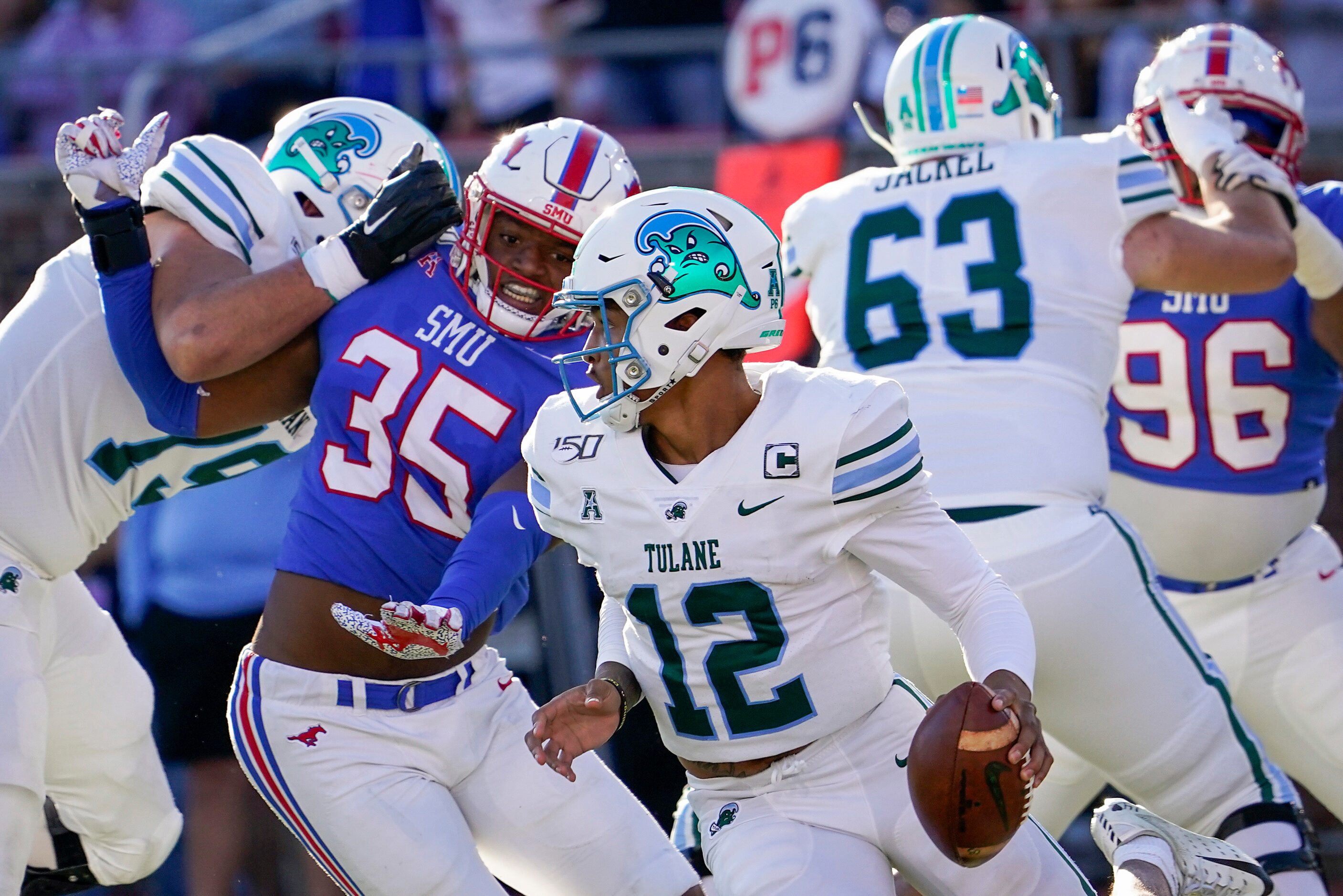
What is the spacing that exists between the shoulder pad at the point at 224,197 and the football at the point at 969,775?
1.79 meters

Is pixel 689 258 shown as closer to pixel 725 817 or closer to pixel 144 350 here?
pixel 725 817

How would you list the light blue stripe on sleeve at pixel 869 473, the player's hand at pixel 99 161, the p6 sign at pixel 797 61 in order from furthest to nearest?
the p6 sign at pixel 797 61, the player's hand at pixel 99 161, the light blue stripe on sleeve at pixel 869 473

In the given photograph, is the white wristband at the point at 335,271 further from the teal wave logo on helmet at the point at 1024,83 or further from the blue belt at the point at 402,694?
the teal wave logo on helmet at the point at 1024,83

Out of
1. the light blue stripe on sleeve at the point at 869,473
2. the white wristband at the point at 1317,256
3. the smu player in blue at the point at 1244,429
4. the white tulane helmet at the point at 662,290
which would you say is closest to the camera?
the light blue stripe on sleeve at the point at 869,473

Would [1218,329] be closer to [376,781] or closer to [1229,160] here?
[1229,160]

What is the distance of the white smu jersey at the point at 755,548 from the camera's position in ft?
9.47

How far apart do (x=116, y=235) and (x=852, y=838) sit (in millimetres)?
1928

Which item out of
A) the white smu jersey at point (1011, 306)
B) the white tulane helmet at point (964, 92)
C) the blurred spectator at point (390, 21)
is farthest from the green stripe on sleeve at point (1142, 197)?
the blurred spectator at point (390, 21)

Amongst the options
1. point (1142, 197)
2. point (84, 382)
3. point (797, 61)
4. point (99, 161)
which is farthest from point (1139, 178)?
point (797, 61)

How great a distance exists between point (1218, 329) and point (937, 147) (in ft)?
3.14

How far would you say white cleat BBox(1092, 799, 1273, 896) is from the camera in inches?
130

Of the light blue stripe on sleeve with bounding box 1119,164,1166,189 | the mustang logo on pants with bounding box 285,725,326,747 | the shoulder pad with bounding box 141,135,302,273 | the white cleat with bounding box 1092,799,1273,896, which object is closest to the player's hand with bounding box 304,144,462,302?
the shoulder pad with bounding box 141,135,302,273

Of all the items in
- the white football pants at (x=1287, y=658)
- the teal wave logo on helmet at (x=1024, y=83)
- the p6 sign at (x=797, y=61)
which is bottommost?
the white football pants at (x=1287, y=658)

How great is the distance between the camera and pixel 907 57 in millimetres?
4117
